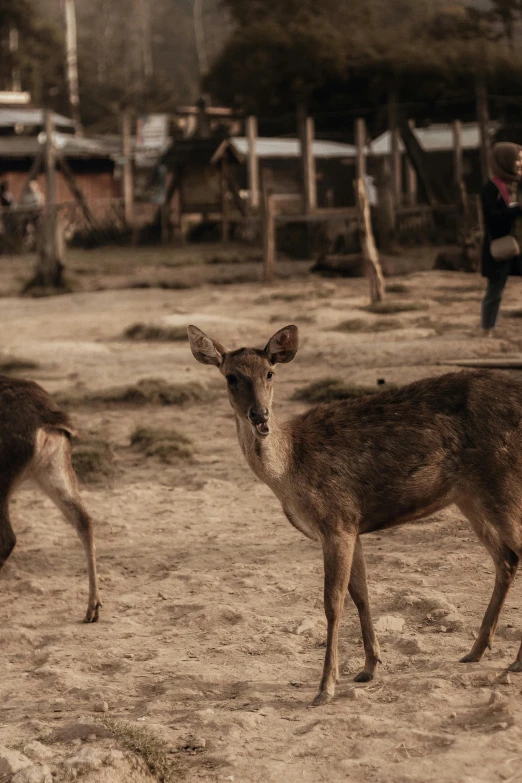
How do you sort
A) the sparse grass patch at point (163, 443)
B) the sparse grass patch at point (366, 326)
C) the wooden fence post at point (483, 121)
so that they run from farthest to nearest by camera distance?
1. the wooden fence post at point (483, 121)
2. the sparse grass patch at point (366, 326)
3. the sparse grass patch at point (163, 443)

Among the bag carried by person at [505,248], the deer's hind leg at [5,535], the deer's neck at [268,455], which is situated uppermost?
the deer's neck at [268,455]

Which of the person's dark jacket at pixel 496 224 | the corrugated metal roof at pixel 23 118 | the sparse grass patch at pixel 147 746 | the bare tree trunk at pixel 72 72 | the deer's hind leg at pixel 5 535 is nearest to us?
the sparse grass patch at pixel 147 746

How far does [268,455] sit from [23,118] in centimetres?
4665

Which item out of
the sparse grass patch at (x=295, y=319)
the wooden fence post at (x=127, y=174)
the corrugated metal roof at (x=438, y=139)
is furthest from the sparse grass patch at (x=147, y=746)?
the wooden fence post at (x=127, y=174)

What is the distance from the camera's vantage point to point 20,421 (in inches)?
282

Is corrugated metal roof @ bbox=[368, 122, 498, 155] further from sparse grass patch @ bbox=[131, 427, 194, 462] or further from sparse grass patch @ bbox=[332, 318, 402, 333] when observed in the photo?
sparse grass patch @ bbox=[131, 427, 194, 462]

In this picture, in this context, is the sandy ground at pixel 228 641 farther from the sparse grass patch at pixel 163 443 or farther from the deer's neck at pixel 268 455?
the deer's neck at pixel 268 455

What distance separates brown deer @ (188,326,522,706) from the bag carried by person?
6.78 meters

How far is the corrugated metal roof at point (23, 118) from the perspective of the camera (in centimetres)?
4884

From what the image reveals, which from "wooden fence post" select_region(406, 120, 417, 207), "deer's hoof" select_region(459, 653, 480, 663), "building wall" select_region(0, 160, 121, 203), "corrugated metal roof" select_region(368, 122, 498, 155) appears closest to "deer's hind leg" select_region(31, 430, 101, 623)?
"deer's hoof" select_region(459, 653, 480, 663)

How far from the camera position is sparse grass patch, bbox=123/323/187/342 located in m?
16.0

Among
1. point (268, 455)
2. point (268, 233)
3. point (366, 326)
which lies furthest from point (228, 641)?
point (268, 233)

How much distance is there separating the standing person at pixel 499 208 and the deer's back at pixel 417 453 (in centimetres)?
624

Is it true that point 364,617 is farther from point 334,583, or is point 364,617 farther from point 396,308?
point 396,308
